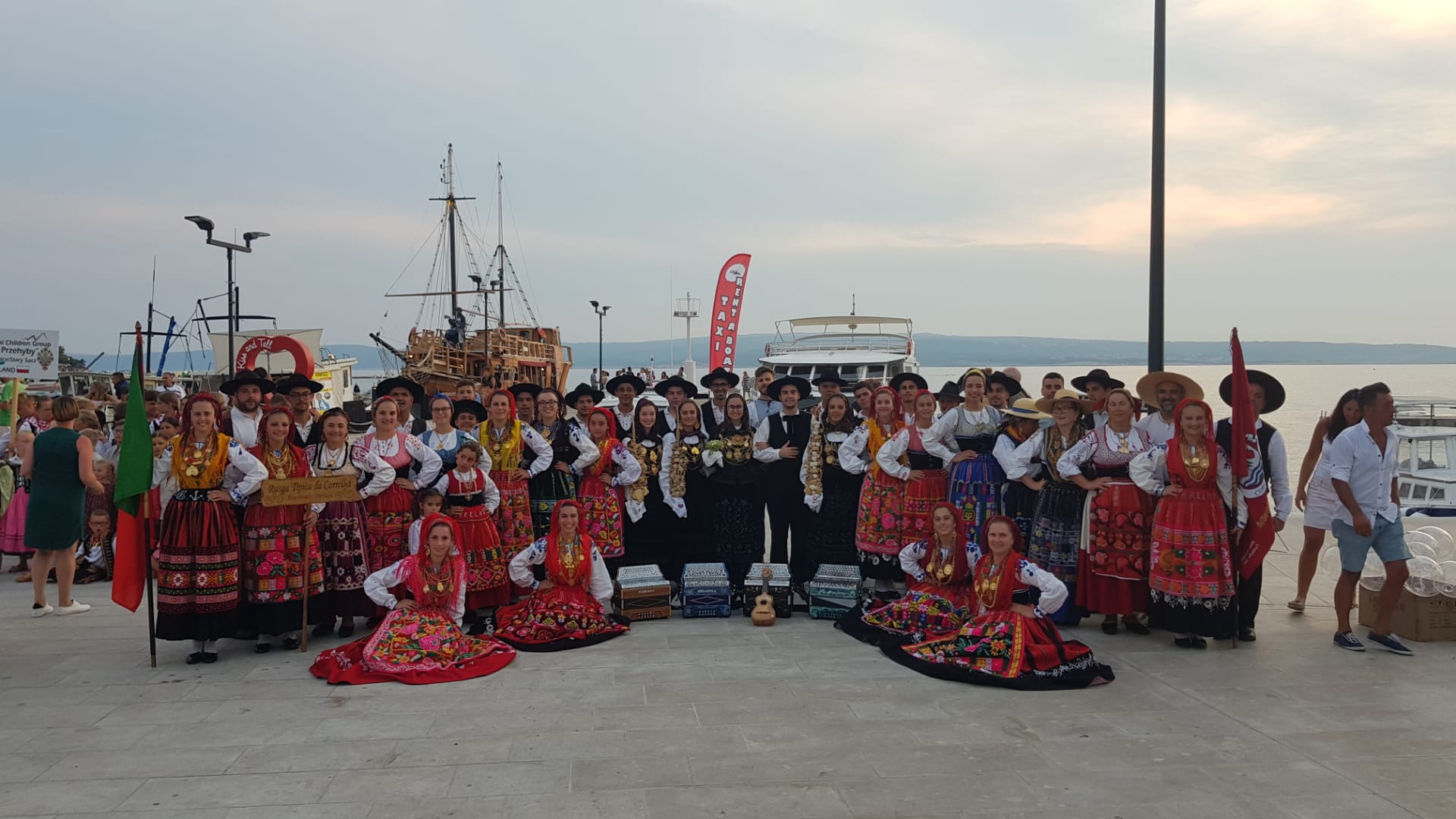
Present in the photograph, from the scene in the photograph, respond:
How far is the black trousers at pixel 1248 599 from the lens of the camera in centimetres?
600

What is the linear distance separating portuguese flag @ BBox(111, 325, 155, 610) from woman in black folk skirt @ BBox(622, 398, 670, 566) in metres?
3.16

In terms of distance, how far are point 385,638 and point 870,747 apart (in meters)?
2.90

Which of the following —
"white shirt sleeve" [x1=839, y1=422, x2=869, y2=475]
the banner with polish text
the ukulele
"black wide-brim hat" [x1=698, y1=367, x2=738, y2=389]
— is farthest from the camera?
the banner with polish text

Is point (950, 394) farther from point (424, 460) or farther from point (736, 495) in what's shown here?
point (424, 460)

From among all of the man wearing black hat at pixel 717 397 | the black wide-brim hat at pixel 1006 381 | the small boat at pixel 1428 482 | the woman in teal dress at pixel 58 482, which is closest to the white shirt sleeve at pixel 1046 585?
the black wide-brim hat at pixel 1006 381

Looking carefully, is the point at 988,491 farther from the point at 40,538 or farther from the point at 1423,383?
the point at 1423,383

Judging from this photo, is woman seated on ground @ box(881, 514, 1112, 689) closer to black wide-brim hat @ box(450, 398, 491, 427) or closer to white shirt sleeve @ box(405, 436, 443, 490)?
white shirt sleeve @ box(405, 436, 443, 490)

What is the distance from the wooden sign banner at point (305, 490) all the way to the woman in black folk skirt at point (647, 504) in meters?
2.17

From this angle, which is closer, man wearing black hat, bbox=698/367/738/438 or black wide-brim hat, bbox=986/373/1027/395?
black wide-brim hat, bbox=986/373/1027/395

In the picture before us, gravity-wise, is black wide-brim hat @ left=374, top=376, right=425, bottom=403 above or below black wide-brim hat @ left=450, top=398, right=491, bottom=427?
above

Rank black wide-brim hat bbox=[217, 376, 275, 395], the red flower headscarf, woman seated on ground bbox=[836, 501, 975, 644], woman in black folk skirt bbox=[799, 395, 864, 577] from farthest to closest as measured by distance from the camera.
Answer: woman in black folk skirt bbox=[799, 395, 864, 577], black wide-brim hat bbox=[217, 376, 275, 395], woman seated on ground bbox=[836, 501, 975, 644], the red flower headscarf

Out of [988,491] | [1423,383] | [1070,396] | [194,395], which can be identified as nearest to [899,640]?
[988,491]

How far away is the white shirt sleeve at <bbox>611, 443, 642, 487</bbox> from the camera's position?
7027mm

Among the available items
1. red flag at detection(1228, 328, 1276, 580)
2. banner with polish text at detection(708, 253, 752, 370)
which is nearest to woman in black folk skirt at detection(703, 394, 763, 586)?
red flag at detection(1228, 328, 1276, 580)
